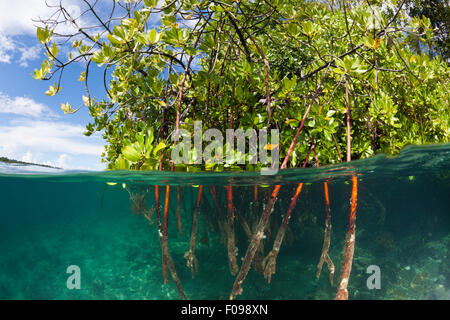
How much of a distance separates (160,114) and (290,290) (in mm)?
6288

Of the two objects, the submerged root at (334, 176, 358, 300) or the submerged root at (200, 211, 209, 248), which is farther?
the submerged root at (200, 211, 209, 248)

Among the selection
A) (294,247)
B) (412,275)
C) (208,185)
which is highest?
(208,185)

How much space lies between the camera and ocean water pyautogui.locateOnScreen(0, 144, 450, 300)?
5.70 m

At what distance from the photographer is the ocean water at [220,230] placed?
5703mm

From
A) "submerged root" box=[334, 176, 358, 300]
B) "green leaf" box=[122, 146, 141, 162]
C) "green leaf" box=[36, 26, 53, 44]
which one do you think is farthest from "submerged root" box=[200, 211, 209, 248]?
"green leaf" box=[36, 26, 53, 44]

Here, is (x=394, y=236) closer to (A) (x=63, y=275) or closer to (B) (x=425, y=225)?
(B) (x=425, y=225)

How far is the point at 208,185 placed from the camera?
489 centimetres

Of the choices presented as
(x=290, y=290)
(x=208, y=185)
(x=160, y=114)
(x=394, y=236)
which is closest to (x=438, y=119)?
(x=208, y=185)

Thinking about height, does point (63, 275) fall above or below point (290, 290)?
below

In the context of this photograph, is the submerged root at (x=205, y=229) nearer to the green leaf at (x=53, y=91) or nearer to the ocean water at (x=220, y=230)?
the ocean water at (x=220, y=230)

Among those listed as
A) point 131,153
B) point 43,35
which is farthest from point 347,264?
point 43,35

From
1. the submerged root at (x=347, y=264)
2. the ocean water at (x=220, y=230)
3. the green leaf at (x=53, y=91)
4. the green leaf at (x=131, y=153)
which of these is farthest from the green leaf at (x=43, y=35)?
the submerged root at (x=347, y=264)

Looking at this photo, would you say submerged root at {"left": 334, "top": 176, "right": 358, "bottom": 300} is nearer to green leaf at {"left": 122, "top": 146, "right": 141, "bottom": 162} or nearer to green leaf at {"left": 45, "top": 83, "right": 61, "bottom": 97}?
green leaf at {"left": 122, "top": 146, "right": 141, "bottom": 162}

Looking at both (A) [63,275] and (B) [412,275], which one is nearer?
(B) [412,275]
